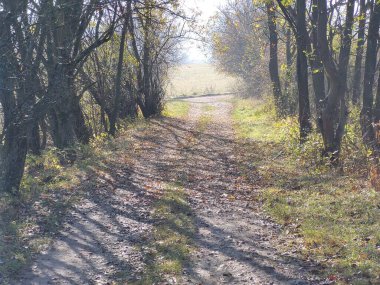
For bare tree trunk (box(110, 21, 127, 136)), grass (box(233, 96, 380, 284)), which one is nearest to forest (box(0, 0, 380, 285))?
grass (box(233, 96, 380, 284))

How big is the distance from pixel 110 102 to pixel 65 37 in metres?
8.01

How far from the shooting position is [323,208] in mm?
8055

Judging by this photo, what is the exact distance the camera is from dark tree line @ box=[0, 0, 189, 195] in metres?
9.37

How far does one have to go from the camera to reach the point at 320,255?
615 centimetres

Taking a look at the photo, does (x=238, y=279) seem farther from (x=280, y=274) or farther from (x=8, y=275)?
(x=8, y=275)

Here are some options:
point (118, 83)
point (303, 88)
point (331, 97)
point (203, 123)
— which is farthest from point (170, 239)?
point (203, 123)

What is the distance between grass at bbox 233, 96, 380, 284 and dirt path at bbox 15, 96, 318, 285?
1.14ft

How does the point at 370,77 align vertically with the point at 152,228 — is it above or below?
above

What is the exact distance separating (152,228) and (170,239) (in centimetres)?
67

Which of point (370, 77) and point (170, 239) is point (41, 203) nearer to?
point (170, 239)

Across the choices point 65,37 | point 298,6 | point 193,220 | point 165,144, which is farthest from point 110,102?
point 193,220

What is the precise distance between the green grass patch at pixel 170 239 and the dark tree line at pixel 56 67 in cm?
305

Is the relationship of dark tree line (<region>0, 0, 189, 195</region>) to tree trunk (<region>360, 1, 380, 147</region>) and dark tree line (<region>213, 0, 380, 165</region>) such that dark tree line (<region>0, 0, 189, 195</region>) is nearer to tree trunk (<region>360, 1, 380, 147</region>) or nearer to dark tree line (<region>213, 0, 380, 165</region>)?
dark tree line (<region>213, 0, 380, 165</region>)

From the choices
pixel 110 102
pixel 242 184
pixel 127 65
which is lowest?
pixel 242 184
